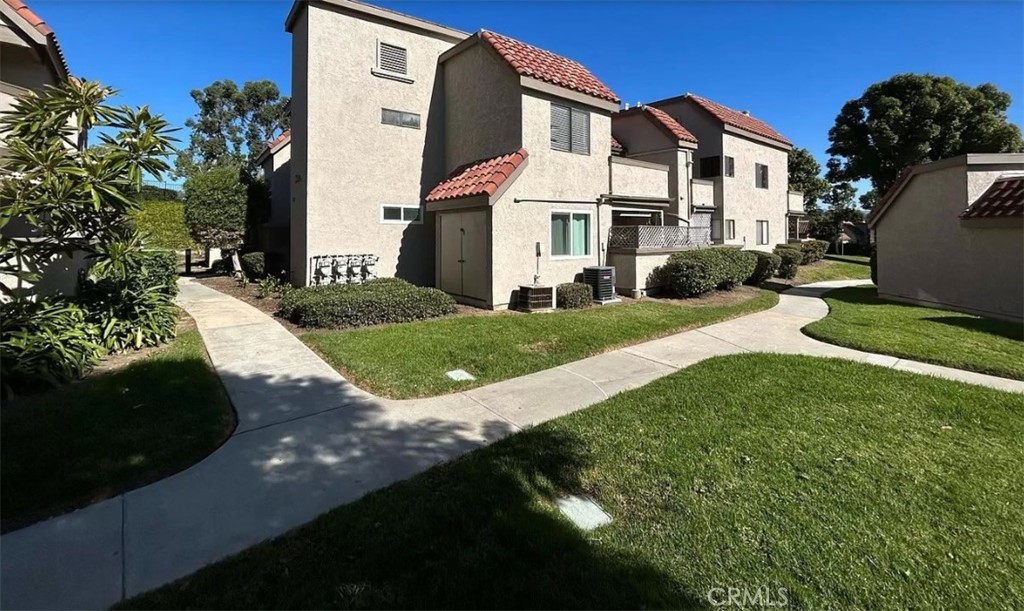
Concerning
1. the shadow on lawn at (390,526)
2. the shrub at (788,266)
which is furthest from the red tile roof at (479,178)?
the shrub at (788,266)

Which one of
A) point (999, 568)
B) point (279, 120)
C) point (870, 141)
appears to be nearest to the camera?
point (999, 568)

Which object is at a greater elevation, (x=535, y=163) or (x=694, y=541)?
(x=535, y=163)

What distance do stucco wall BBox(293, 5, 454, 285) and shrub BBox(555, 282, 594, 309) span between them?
472cm

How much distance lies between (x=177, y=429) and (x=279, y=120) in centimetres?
5985

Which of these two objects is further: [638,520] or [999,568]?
[638,520]

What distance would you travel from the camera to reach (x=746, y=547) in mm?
3201

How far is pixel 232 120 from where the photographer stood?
5394 centimetres

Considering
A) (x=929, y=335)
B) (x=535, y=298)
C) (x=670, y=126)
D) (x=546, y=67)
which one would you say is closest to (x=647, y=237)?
(x=535, y=298)

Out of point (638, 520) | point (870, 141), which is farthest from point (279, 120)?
point (638, 520)

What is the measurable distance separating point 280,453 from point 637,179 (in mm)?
13707

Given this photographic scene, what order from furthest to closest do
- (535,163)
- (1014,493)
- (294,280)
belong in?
(294,280)
(535,163)
(1014,493)

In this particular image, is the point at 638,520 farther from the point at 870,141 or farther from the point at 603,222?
the point at 870,141

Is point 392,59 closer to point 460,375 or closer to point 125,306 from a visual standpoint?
point 125,306

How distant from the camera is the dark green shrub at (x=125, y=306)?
7279 millimetres
